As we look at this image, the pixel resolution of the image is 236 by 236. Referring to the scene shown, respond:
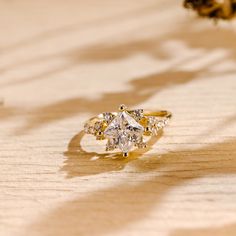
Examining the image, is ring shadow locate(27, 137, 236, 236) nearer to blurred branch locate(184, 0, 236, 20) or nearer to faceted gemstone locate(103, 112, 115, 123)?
faceted gemstone locate(103, 112, 115, 123)

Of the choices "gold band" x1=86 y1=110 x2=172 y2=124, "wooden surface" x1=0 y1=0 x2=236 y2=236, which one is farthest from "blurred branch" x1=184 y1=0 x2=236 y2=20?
"gold band" x1=86 y1=110 x2=172 y2=124

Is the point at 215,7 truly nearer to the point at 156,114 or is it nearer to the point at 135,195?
the point at 156,114

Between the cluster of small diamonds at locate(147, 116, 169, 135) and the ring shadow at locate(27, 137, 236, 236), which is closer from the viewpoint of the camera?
the ring shadow at locate(27, 137, 236, 236)

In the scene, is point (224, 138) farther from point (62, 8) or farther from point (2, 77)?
point (62, 8)

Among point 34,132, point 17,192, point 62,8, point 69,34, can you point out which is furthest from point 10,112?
point 62,8

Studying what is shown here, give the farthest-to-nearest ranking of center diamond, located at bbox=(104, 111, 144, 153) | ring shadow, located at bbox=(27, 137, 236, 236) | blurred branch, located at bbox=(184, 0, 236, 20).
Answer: blurred branch, located at bbox=(184, 0, 236, 20) → center diamond, located at bbox=(104, 111, 144, 153) → ring shadow, located at bbox=(27, 137, 236, 236)

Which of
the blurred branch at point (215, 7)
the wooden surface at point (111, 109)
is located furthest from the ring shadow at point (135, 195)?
the blurred branch at point (215, 7)
